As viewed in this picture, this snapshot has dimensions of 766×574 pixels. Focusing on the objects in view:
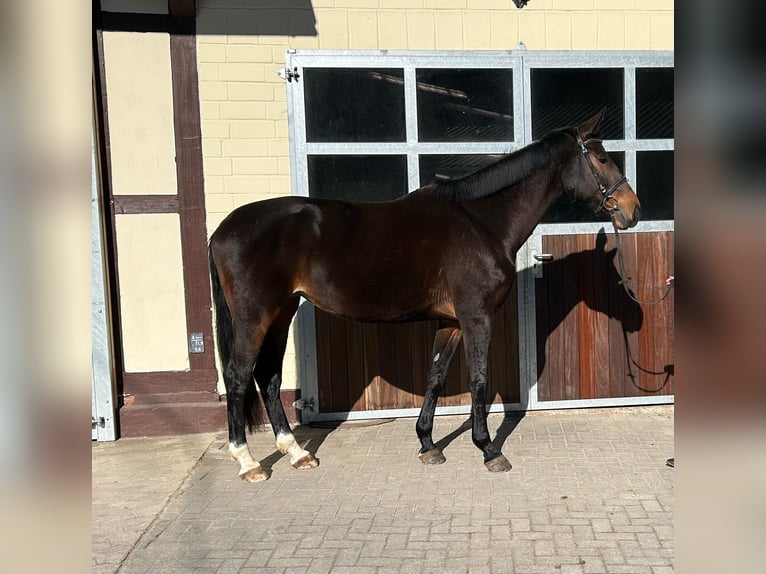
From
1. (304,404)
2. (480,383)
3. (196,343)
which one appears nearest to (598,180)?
(480,383)

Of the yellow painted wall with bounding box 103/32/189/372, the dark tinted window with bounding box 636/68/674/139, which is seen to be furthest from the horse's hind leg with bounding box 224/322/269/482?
the dark tinted window with bounding box 636/68/674/139

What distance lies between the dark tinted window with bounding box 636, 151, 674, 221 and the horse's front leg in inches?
84.0

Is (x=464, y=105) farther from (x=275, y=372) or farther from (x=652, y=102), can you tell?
(x=275, y=372)

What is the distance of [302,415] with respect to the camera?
4.60m

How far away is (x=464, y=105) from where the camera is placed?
4605mm

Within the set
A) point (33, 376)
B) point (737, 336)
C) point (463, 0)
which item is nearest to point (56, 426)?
point (33, 376)

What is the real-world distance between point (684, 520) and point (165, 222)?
435cm

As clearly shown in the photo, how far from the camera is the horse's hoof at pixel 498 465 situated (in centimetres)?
352

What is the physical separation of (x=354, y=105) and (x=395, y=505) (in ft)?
9.87

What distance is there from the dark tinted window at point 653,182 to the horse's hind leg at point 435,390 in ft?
6.96

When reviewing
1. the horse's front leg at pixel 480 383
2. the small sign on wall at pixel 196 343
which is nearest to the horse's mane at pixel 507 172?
the horse's front leg at pixel 480 383

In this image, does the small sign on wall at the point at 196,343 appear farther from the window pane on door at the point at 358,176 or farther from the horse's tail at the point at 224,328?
the window pane on door at the point at 358,176

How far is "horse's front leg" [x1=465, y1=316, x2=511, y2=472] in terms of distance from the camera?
3553mm

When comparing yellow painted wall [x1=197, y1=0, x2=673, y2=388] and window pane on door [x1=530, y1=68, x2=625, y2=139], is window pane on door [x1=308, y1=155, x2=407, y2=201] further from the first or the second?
window pane on door [x1=530, y1=68, x2=625, y2=139]
